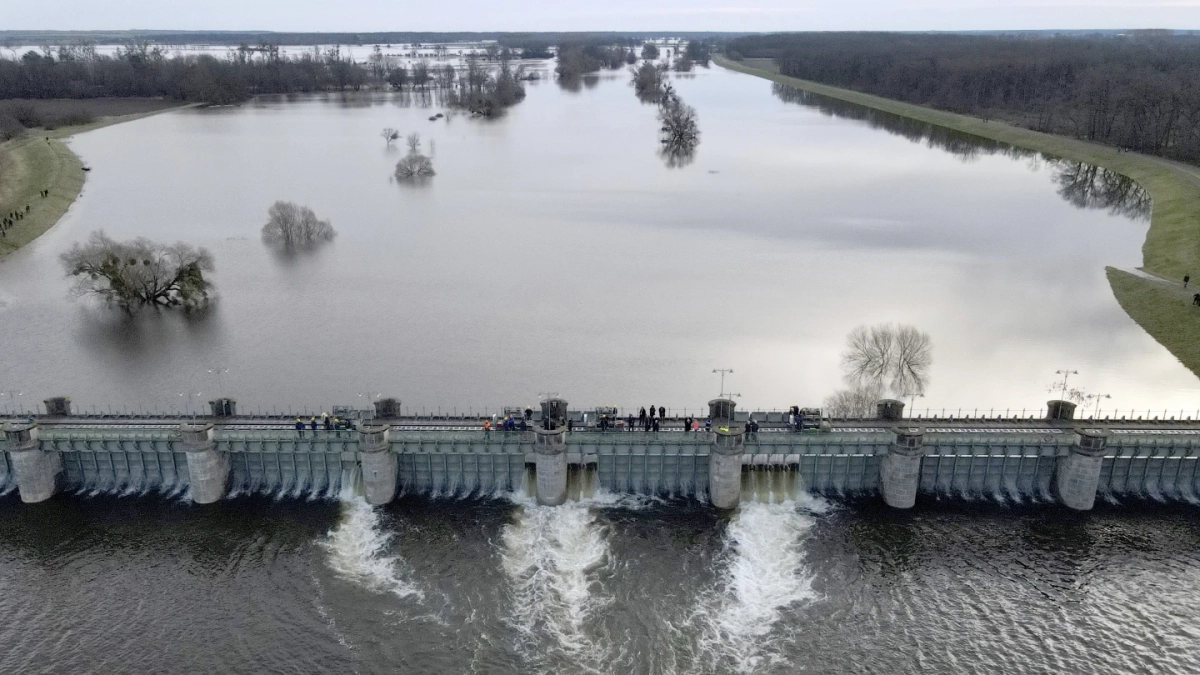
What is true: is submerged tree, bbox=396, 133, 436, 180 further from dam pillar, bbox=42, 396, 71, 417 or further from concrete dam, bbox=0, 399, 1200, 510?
concrete dam, bbox=0, 399, 1200, 510

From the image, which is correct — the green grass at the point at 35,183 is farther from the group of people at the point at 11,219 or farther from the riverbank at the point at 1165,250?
the riverbank at the point at 1165,250

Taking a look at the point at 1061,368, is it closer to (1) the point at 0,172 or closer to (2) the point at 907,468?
(2) the point at 907,468

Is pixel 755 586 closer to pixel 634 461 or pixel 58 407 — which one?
pixel 634 461

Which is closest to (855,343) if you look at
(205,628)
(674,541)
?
(674,541)

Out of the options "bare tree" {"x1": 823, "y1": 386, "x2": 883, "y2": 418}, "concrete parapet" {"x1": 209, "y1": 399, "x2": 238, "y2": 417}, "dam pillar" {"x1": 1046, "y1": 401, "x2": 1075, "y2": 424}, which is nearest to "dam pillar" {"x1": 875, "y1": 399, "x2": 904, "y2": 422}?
"bare tree" {"x1": 823, "y1": 386, "x2": 883, "y2": 418}

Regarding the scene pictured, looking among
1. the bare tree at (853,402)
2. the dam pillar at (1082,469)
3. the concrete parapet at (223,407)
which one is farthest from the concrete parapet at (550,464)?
the dam pillar at (1082,469)

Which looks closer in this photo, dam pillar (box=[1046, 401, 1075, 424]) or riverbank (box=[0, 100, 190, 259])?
dam pillar (box=[1046, 401, 1075, 424])
